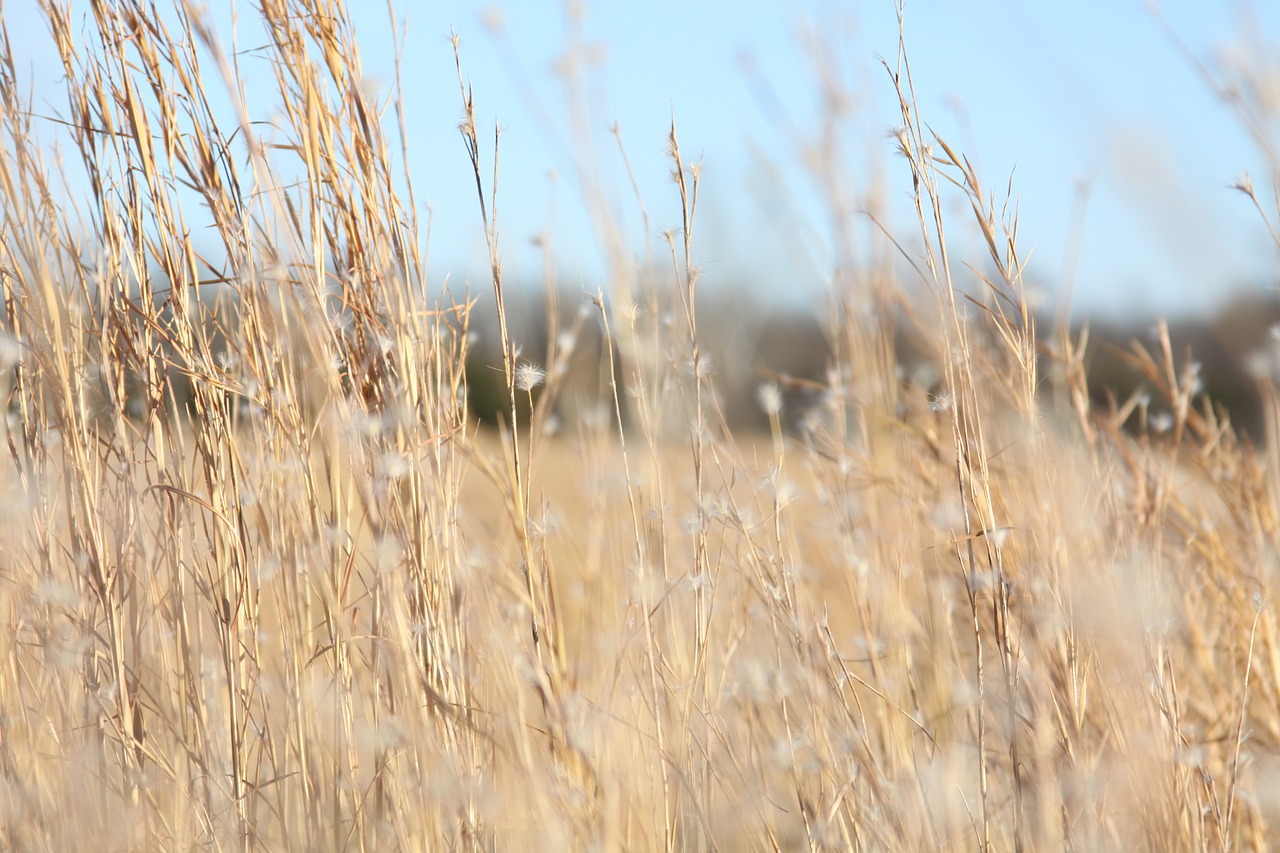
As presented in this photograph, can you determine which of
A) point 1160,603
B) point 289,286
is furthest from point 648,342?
point 1160,603

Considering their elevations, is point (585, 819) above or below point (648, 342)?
below

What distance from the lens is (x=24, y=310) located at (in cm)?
108

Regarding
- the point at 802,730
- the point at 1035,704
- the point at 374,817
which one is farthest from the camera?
the point at 802,730

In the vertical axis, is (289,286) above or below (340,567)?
above

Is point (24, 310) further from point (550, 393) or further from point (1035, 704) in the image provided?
point (1035, 704)

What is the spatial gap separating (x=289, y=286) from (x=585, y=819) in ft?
1.89

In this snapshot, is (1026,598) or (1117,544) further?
(1117,544)

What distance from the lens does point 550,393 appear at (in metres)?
1.07

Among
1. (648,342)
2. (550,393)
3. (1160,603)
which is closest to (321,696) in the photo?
(550,393)

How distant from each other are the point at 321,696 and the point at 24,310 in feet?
1.85

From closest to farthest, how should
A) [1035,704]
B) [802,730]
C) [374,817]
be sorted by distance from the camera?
1. [1035,704]
2. [374,817]
3. [802,730]

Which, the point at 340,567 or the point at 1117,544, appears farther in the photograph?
the point at 1117,544

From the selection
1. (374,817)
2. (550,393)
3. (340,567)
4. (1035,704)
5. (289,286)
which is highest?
(289,286)

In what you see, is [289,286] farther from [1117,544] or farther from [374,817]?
[1117,544]
